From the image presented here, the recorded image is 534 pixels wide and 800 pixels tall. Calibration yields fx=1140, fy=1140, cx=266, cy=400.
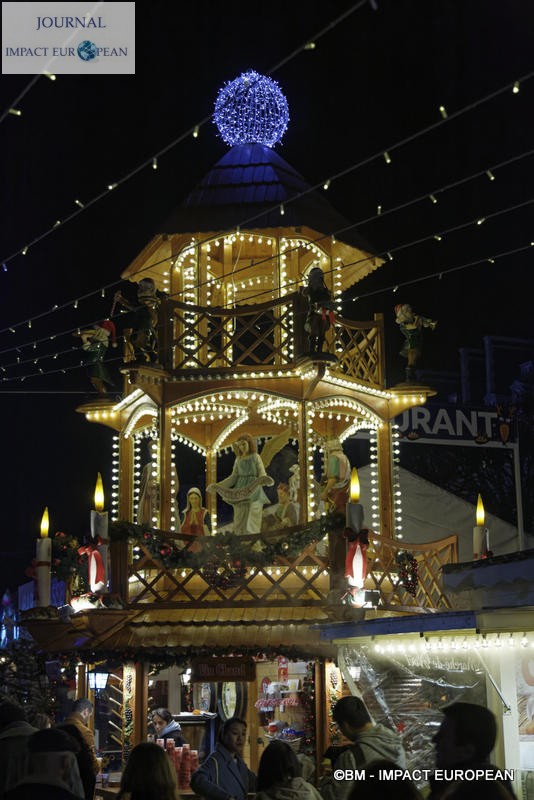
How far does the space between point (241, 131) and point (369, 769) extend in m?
16.5

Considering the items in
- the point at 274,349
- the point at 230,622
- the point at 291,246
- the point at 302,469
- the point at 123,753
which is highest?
the point at 291,246

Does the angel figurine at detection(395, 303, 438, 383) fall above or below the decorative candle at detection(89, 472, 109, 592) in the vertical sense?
above

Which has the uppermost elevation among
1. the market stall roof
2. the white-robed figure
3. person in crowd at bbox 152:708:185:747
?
the white-robed figure

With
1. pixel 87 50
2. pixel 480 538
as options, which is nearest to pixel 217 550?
pixel 480 538

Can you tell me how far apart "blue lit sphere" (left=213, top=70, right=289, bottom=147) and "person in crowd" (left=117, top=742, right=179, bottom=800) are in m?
15.1

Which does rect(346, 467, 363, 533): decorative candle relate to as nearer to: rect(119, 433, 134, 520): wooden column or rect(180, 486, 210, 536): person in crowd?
rect(180, 486, 210, 536): person in crowd

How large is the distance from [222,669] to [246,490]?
389cm

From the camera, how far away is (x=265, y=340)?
18.4 metres

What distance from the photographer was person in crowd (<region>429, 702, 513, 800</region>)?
5.50 metres

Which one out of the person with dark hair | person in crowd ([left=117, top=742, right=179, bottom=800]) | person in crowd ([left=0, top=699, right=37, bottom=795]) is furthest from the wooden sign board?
person in crowd ([left=117, top=742, right=179, bottom=800])

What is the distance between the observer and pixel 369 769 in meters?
5.29

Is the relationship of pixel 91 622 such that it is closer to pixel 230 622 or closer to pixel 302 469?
pixel 230 622

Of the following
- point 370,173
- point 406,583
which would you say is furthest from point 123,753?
point 370,173

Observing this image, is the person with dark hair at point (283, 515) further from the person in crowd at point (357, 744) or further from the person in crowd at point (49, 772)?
the person in crowd at point (49, 772)
